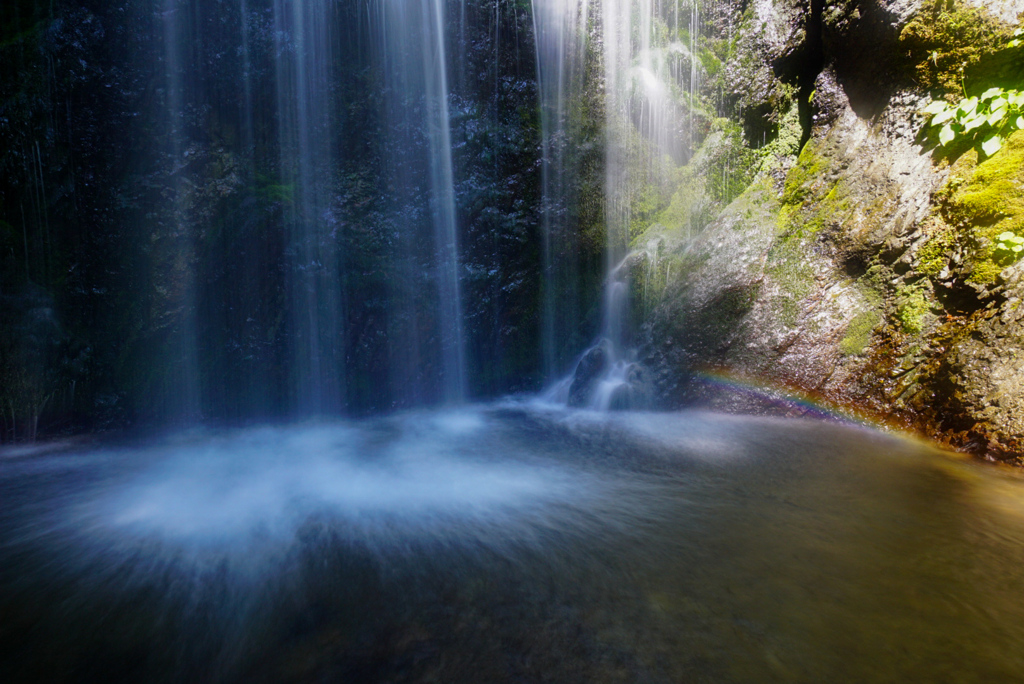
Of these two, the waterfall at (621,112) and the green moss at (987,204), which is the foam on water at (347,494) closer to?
the waterfall at (621,112)

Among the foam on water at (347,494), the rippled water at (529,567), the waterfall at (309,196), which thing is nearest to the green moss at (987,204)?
the rippled water at (529,567)

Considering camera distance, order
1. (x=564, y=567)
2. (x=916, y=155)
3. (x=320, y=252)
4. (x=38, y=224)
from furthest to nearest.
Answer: (x=320, y=252) → (x=38, y=224) → (x=916, y=155) → (x=564, y=567)

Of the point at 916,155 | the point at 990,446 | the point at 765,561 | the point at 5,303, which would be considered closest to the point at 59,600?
the point at 765,561

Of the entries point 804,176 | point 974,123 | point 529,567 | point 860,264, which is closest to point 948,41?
point 974,123

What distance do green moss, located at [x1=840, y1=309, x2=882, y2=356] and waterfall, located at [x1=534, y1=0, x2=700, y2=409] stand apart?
274 centimetres

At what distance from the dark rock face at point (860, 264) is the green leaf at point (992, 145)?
7 centimetres

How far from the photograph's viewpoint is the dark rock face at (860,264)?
471cm

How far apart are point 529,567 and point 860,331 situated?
5.15 m

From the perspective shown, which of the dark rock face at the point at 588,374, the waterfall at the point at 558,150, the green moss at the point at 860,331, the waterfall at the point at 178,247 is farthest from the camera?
the waterfall at the point at 558,150

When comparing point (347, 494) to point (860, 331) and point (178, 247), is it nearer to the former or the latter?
point (178, 247)

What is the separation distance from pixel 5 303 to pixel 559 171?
7436 millimetres

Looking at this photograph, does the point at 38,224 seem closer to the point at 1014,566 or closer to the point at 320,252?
the point at 320,252

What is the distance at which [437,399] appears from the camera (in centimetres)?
786

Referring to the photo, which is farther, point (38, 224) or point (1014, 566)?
point (38, 224)
